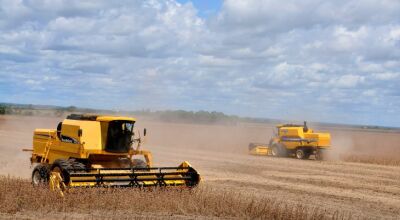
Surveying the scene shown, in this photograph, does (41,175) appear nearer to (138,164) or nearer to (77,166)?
(77,166)

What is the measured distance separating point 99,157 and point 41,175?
1.80 metres

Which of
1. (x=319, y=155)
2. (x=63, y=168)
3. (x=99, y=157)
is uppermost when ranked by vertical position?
(x=99, y=157)

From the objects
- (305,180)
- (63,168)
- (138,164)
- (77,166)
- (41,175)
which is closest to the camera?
(63,168)

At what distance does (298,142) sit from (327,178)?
13.4 m

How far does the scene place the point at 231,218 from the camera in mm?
13945

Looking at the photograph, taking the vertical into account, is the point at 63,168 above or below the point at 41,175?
above

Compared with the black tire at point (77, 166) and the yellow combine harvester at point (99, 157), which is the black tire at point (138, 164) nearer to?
the yellow combine harvester at point (99, 157)

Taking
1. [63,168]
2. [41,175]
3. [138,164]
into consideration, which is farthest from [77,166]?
[138,164]

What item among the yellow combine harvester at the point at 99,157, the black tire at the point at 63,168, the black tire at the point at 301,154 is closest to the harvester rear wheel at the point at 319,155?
the black tire at the point at 301,154

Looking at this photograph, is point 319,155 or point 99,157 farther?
point 319,155

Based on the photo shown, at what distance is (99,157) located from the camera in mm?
18516

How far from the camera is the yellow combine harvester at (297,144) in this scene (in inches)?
1531

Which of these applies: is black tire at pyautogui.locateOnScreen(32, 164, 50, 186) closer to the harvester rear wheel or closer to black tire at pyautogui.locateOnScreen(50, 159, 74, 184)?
black tire at pyautogui.locateOnScreen(50, 159, 74, 184)

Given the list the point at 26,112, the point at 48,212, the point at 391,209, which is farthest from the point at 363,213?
the point at 26,112
